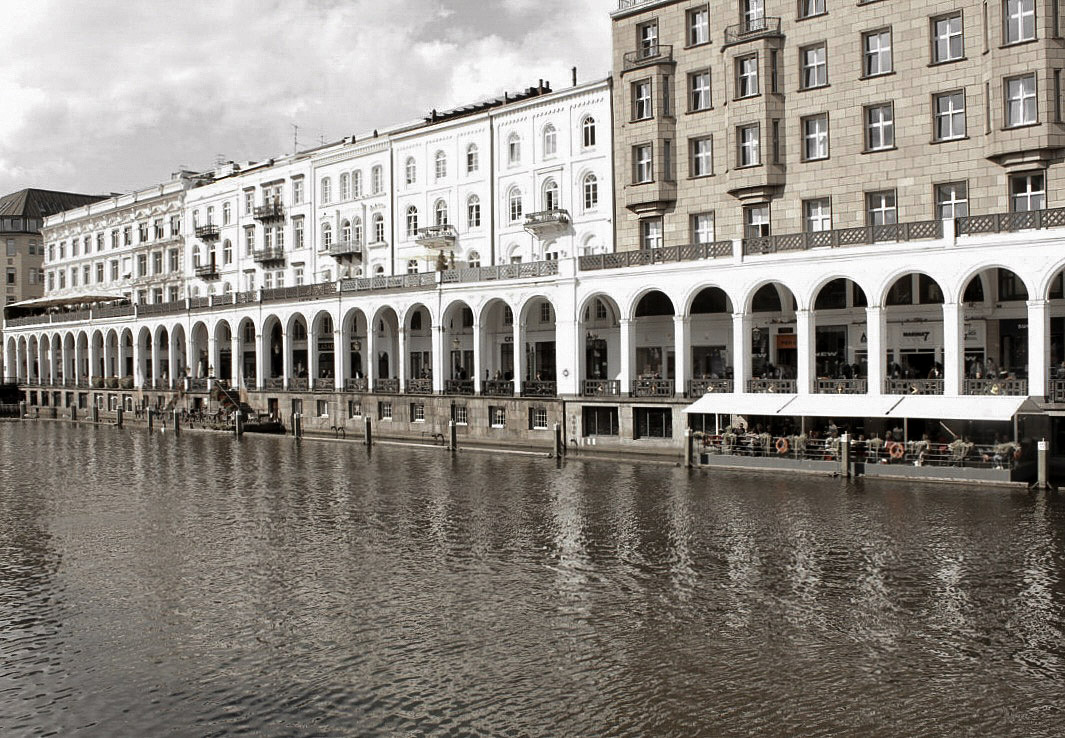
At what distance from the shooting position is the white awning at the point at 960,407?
33312 mm

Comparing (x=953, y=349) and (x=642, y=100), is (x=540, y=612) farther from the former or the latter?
(x=642, y=100)

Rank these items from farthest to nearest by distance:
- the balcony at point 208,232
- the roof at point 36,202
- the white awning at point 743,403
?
1. the roof at point 36,202
2. the balcony at point 208,232
3. the white awning at point 743,403

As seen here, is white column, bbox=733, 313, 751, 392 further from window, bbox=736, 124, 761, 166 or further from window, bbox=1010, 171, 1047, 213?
window, bbox=1010, 171, 1047, 213

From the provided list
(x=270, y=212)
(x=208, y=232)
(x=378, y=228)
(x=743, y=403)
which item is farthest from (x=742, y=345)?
(x=208, y=232)

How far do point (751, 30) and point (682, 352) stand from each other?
51.1 ft

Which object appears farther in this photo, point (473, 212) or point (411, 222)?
point (411, 222)

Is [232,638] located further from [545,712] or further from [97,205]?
[97,205]

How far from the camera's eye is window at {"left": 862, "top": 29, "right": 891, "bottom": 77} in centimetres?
4188

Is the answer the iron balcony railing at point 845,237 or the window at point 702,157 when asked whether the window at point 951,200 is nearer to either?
the iron balcony railing at point 845,237

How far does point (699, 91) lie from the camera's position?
157ft

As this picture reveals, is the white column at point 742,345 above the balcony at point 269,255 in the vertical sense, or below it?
below

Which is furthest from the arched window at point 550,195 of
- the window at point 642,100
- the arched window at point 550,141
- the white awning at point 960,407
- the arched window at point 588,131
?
the white awning at point 960,407

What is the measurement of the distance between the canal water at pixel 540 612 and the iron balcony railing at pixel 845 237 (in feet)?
35.1

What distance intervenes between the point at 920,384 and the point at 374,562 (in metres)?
24.2
